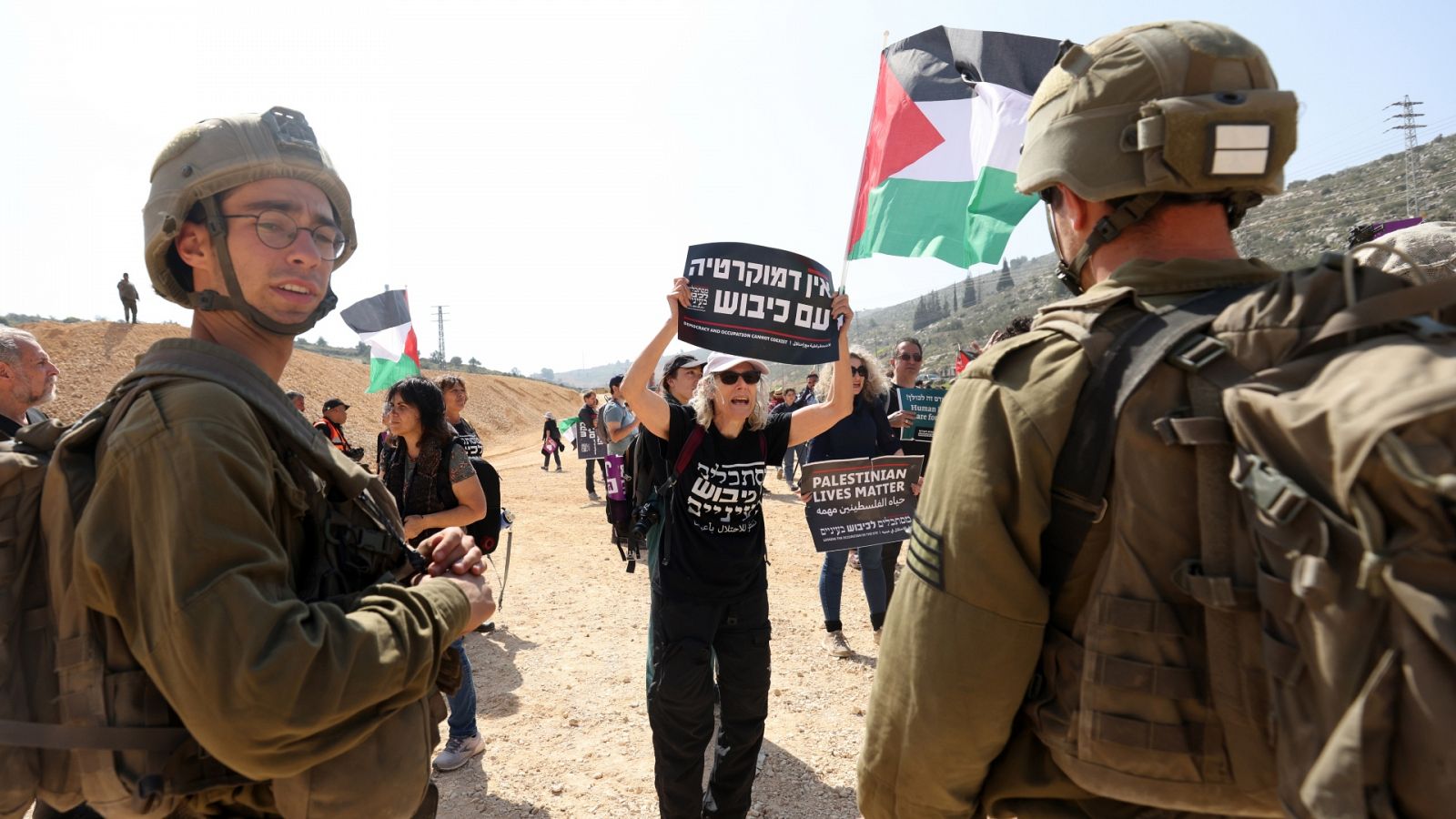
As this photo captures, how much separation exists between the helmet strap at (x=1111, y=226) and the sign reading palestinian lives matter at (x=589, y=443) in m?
12.5

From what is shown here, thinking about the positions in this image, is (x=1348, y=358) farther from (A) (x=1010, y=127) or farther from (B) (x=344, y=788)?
(A) (x=1010, y=127)

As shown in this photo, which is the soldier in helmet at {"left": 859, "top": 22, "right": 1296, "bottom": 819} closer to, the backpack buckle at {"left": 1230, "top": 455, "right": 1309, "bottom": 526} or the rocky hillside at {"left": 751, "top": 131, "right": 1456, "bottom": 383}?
the backpack buckle at {"left": 1230, "top": 455, "right": 1309, "bottom": 526}

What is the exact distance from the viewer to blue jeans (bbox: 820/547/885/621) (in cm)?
628

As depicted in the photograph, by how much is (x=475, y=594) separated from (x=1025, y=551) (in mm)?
1335

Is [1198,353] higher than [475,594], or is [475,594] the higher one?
[1198,353]

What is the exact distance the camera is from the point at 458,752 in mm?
4734

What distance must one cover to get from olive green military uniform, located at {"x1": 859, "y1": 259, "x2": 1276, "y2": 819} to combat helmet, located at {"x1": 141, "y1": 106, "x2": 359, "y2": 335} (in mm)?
1739

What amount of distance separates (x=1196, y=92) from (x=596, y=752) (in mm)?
4848

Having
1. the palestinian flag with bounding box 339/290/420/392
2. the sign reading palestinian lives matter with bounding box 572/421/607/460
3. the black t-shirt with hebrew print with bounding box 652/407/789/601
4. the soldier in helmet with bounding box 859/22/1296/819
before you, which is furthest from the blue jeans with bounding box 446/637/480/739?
the sign reading palestinian lives matter with bounding box 572/421/607/460

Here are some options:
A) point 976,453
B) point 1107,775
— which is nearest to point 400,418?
point 976,453

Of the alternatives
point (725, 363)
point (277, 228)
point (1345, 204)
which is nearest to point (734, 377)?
point (725, 363)

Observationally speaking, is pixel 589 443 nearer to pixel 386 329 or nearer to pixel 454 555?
pixel 386 329

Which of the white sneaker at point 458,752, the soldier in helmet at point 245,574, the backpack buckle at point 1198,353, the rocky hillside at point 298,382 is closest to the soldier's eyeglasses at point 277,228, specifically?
the soldier in helmet at point 245,574

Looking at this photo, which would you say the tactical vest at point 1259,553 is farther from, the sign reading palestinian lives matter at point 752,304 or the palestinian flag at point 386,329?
the palestinian flag at point 386,329
